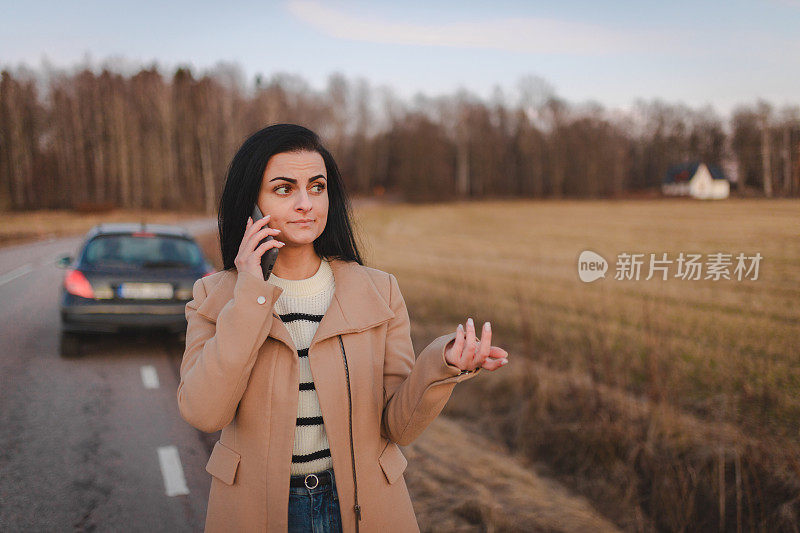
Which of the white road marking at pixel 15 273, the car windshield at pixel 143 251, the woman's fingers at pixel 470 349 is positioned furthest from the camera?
the white road marking at pixel 15 273

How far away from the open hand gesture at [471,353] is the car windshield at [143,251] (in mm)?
6966

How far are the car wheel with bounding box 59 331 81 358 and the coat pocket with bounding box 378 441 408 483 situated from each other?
680cm

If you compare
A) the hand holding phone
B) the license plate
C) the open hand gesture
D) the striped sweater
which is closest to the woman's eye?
the hand holding phone

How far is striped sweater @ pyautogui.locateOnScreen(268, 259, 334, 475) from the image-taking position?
1767 mm

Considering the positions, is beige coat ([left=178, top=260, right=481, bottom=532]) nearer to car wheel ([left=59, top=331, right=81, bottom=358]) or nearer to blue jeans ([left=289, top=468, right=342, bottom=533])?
blue jeans ([left=289, top=468, right=342, bottom=533])

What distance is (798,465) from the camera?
386 cm

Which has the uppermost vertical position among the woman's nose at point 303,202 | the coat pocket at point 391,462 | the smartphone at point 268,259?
the woman's nose at point 303,202

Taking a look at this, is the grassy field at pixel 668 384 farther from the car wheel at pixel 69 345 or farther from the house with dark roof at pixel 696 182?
the car wheel at pixel 69 345

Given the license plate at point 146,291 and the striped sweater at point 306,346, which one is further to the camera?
the license plate at point 146,291

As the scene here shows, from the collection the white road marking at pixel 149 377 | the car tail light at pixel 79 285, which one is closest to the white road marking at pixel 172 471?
the white road marking at pixel 149 377

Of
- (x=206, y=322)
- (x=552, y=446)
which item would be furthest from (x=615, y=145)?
(x=206, y=322)

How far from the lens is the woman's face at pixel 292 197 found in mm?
1819

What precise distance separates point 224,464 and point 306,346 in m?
0.42

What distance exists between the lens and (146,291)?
7.47 m
